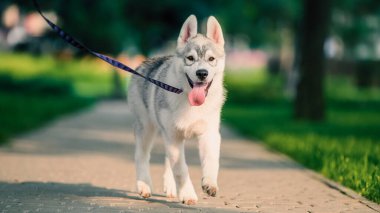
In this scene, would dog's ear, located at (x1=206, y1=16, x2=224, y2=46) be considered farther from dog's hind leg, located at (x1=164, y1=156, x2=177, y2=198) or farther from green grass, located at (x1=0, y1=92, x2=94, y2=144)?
green grass, located at (x1=0, y1=92, x2=94, y2=144)

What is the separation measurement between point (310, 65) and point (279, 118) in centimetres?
184

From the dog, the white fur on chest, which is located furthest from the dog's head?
the white fur on chest

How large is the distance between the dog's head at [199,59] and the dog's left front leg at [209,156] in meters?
0.39

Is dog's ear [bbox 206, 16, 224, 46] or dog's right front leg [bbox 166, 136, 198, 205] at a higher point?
dog's ear [bbox 206, 16, 224, 46]

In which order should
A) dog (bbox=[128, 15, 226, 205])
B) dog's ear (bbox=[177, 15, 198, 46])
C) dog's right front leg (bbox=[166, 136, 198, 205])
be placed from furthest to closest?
dog's ear (bbox=[177, 15, 198, 46])
dog's right front leg (bbox=[166, 136, 198, 205])
dog (bbox=[128, 15, 226, 205])

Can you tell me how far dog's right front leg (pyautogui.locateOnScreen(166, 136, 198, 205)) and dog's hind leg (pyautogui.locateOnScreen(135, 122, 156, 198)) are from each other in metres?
0.69

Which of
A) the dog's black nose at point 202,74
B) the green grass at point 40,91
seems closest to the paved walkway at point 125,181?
the dog's black nose at point 202,74

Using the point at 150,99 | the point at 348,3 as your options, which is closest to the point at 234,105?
the point at 348,3

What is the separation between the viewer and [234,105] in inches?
1238

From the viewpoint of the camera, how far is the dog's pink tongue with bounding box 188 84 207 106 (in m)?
7.36

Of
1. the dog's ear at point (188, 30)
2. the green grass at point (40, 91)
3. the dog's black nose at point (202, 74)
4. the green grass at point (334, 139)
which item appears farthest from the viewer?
the green grass at point (40, 91)

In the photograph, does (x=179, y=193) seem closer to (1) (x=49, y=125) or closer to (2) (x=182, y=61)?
(2) (x=182, y=61)

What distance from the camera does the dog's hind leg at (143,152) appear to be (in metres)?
8.22

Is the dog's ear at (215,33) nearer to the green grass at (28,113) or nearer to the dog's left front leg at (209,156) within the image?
the dog's left front leg at (209,156)
